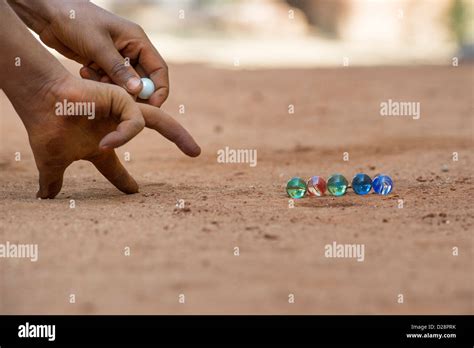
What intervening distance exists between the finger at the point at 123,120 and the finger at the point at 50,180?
Answer: 40 centimetres

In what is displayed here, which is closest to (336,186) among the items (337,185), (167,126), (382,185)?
(337,185)

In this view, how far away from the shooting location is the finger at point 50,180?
3.93 meters

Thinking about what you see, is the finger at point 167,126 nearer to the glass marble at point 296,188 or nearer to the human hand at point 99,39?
the human hand at point 99,39

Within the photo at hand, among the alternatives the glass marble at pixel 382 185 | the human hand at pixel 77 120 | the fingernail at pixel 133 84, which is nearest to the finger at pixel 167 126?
the human hand at pixel 77 120

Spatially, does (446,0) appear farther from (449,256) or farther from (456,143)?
(449,256)

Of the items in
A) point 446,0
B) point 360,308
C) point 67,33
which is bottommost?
point 360,308

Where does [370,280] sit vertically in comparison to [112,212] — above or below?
below

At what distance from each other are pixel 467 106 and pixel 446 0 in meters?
10.0

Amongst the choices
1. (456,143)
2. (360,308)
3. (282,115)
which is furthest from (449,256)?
(282,115)

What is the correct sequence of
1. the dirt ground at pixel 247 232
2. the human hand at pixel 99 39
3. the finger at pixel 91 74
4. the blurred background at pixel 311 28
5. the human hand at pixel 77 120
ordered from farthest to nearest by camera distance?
the blurred background at pixel 311 28 < the finger at pixel 91 74 < the human hand at pixel 99 39 < the human hand at pixel 77 120 < the dirt ground at pixel 247 232

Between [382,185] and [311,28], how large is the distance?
1654 centimetres

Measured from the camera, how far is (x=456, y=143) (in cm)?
629

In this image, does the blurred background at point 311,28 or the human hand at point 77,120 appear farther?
the blurred background at point 311,28

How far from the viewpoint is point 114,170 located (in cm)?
412
